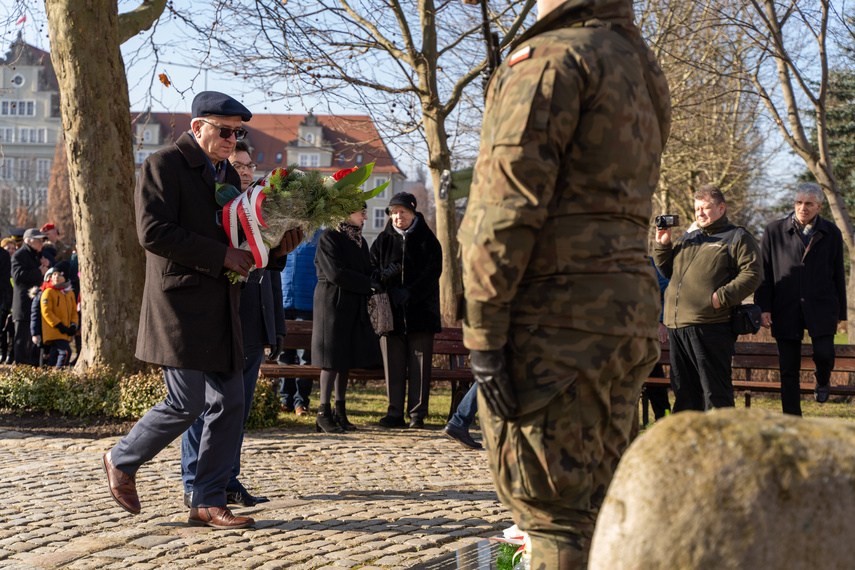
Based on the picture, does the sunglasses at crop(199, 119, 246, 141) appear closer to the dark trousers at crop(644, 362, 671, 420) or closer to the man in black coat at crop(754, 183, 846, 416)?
the man in black coat at crop(754, 183, 846, 416)

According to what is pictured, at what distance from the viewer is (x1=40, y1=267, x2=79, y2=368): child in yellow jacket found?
13.1 metres

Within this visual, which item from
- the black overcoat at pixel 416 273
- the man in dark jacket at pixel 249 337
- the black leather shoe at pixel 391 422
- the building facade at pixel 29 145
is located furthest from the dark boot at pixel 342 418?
the building facade at pixel 29 145

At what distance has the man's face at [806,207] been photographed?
8305mm

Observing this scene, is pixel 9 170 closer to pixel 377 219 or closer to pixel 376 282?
pixel 377 219

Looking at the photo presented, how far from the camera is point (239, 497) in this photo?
5.58 meters

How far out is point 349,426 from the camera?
8852mm

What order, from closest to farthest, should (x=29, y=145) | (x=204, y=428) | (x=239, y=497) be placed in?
(x=204, y=428) < (x=239, y=497) < (x=29, y=145)

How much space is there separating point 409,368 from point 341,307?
996 millimetres

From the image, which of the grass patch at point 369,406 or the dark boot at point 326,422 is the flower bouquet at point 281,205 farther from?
the grass patch at point 369,406

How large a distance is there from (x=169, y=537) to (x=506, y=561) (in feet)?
6.19

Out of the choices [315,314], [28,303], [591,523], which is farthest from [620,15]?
[28,303]

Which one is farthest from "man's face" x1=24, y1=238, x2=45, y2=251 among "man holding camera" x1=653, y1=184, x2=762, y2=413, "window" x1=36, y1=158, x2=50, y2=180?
"window" x1=36, y1=158, x2=50, y2=180

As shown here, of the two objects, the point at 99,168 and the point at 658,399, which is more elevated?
the point at 99,168

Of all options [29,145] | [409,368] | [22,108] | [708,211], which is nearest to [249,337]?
[409,368]
